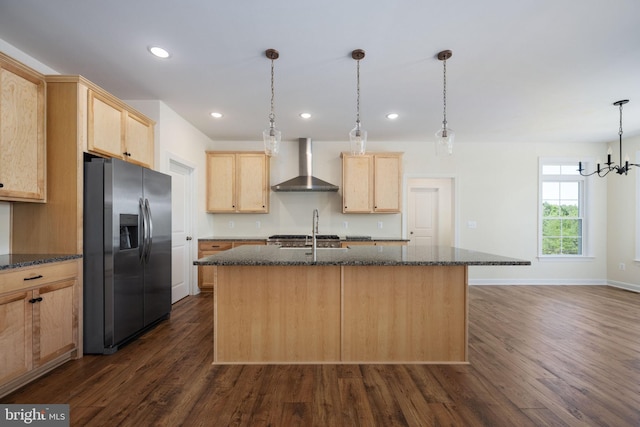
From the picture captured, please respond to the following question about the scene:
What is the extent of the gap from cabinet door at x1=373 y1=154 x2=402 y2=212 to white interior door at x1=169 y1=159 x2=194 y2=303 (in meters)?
2.98

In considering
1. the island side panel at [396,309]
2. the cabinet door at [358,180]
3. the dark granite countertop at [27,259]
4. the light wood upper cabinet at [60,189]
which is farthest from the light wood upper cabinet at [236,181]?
the island side panel at [396,309]

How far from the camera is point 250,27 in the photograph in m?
2.17

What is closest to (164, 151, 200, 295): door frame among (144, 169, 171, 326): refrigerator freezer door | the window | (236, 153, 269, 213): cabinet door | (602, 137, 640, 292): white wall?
(236, 153, 269, 213): cabinet door

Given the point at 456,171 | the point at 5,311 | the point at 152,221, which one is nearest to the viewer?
the point at 5,311

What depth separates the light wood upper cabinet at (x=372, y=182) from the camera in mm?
5020

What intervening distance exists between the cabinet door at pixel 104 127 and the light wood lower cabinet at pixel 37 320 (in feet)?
3.33

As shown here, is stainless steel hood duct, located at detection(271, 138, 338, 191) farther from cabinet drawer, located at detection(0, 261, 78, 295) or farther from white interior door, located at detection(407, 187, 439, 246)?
cabinet drawer, located at detection(0, 261, 78, 295)

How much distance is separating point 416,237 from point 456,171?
1.45 m

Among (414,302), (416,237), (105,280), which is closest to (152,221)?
(105,280)

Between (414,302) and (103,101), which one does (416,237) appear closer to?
(414,302)

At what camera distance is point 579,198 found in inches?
216

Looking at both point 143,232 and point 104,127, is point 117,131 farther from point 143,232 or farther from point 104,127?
Answer: point 143,232

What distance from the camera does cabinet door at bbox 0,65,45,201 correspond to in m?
2.10

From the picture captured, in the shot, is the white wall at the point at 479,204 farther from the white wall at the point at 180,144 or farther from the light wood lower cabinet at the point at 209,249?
the light wood lower cabinet at the point at 209,249
